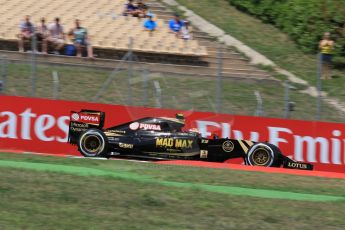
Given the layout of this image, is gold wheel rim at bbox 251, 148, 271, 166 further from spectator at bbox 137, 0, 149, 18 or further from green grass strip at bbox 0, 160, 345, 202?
spectator at bbox 137, 0, 149, 18

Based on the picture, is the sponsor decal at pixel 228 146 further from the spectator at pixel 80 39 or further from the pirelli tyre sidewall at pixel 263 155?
the spectator at pixel 80 39

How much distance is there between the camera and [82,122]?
13.5 m

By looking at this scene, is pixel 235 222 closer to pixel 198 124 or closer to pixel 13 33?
pixel 198 124

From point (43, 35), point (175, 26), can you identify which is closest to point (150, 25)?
point (175, 26)

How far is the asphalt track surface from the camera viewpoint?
29.5 feet

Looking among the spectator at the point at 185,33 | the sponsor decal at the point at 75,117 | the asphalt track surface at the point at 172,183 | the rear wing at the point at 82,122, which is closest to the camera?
the asphalt track surface at the point at 172,183

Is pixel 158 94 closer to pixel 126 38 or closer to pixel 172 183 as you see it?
pixel 126 38

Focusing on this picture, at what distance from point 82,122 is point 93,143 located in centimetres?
57

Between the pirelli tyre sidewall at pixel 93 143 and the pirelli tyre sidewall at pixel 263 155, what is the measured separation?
281 cm

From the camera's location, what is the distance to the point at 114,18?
2148cm

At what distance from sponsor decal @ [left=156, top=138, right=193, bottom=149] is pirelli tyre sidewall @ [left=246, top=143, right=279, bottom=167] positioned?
1.18 metres

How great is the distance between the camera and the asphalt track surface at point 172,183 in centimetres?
899

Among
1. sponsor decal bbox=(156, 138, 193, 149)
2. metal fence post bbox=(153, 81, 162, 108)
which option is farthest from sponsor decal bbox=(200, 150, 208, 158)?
metal fence post bbox=(153, 81, 162, 108)

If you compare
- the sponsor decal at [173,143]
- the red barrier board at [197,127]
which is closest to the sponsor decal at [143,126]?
the sponsor decal at [173,143]
